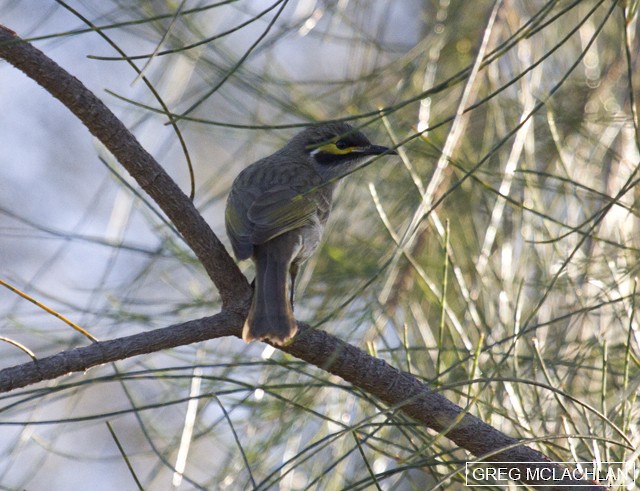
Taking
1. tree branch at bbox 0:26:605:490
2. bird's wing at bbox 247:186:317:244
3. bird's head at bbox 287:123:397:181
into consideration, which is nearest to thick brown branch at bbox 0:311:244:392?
tree branch at bbox 0:26:605:490

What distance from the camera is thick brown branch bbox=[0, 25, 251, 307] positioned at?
94.3 inches

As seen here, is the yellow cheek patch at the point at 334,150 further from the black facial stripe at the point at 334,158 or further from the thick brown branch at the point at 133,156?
the thick brown branch at the point at 133,156

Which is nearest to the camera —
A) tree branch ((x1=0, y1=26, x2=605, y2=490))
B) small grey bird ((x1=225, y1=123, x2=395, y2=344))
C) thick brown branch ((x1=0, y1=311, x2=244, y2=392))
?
thick brown branch ((x1=0, y1=311, x2=244, y2=392))

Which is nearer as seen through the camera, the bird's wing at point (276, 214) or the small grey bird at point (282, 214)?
the small grey bird at point (282, 214)

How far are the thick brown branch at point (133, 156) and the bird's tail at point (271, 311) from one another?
0.09 m

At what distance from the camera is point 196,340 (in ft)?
8.15

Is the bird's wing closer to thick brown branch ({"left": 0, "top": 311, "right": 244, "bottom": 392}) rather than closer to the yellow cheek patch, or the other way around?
the yellow cheek patch

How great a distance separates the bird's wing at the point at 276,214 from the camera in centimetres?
343

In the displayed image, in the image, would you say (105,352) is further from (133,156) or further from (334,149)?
(334,149)

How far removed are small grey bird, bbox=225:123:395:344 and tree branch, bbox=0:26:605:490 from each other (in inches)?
4.3

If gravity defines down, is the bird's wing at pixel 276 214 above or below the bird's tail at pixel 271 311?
above

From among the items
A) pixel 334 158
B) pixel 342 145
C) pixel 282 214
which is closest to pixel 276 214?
pixel 282 214

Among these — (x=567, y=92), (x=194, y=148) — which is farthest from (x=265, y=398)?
(x=194, y=148)

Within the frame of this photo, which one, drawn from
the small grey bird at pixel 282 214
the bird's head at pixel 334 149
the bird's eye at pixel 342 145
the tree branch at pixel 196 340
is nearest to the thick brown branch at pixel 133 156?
the tree branch at pixel 196 340
